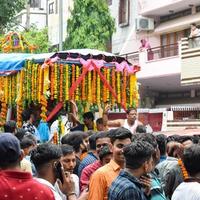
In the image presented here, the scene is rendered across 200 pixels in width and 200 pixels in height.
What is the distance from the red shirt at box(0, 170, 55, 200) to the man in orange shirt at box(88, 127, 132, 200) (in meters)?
1.26

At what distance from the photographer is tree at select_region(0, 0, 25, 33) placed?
1767 cm

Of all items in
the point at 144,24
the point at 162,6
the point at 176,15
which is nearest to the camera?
the point at 162,6

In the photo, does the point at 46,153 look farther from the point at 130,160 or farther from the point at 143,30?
the point at 143,30

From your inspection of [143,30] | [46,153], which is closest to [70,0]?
[143,30]

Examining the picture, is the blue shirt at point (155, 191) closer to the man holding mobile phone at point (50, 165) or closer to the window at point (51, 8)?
the man holding mobile phone at point (50, 165)

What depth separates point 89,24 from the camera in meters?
24.9

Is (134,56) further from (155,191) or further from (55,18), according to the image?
(155,191)

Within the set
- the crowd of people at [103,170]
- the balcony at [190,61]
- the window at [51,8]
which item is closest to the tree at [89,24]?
the balcony at [190,61]

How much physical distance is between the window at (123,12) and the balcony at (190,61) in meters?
8.19

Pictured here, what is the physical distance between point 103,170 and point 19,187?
1.52 m

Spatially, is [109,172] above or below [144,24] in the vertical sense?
below

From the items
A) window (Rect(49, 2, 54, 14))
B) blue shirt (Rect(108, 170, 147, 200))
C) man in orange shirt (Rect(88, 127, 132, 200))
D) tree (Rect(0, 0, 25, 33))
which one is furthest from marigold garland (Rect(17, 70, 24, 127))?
window (Rect(49, 2, 54, 14))

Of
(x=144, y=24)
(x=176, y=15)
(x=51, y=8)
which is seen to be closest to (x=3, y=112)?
(x=176, y=15)

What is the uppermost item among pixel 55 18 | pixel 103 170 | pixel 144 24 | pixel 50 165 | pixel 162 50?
pixel 55 18
